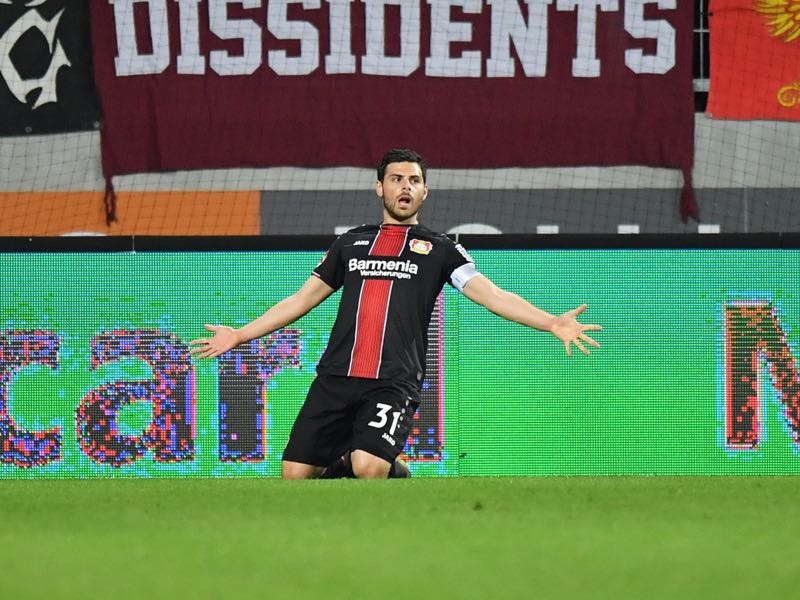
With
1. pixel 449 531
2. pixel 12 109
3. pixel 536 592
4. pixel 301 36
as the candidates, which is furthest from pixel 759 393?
pixel 12 109

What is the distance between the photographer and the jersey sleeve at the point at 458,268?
5.44m

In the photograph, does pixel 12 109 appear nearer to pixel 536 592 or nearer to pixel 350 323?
pixel 350 323

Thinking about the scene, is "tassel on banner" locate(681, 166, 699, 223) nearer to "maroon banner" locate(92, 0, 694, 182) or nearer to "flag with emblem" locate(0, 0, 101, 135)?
"maroon banner" locate(92, 0, 694, 182)

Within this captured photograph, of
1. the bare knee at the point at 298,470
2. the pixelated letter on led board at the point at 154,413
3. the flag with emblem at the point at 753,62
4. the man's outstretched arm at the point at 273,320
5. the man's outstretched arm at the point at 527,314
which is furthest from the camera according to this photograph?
the flag with emblem at the point at 753,62

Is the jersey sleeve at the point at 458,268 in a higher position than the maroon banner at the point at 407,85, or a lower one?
lower

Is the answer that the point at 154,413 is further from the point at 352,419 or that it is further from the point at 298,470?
the point at 352,419

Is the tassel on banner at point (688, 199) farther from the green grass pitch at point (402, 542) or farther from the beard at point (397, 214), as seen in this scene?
the green grass pitch at point (402, 542)

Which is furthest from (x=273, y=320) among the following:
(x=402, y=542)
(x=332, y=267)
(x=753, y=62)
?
(x=753, y=62)

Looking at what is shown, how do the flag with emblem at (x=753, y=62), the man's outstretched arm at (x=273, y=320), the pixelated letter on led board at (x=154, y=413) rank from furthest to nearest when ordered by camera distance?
the flag with emblem at (x=753, y=62) < the pixelated letter on led board at (x=154, y=413) < the man's outstretched arm at (x=273, y=320)

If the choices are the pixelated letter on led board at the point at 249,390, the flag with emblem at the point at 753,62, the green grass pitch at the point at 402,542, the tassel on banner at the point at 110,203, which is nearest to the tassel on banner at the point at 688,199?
the flag with emblem at the point at 753,62

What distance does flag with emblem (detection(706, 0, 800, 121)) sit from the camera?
1176cm

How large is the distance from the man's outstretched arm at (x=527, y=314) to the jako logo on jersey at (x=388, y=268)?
0.76 feet

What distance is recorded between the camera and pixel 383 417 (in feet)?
17.7

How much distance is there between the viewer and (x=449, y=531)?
315cm
